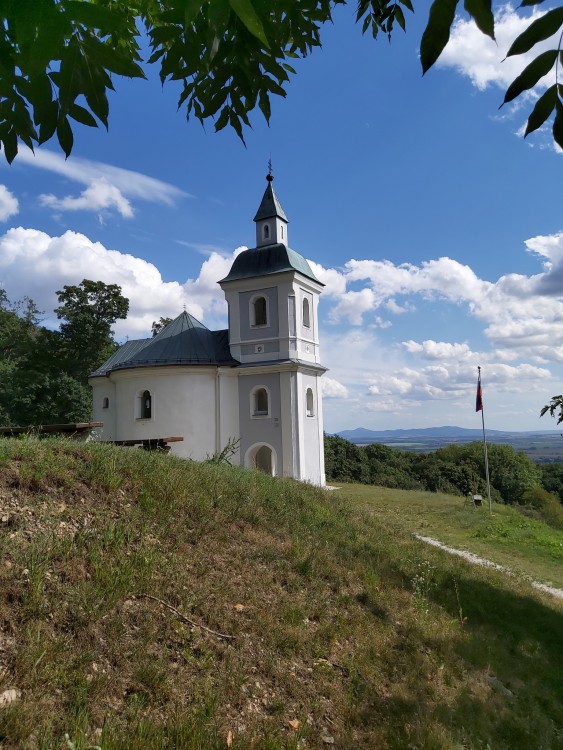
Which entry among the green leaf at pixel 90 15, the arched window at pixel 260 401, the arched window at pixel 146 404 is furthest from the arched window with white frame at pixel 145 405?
the green leaf at pixel 90 15

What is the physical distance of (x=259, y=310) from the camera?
2339 cm

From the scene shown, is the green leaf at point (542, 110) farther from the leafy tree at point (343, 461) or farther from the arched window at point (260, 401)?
the leafy tree at point (343, 461)

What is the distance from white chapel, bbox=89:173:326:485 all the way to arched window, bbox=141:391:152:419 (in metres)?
0.05

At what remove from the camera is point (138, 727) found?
3273mm

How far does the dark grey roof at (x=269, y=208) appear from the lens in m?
24.4

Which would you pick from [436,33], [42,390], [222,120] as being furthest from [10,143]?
[42,390]

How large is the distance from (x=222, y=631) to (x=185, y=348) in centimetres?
1894

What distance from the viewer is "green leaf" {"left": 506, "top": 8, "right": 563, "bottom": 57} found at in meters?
1.26

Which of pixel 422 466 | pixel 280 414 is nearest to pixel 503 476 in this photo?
pixel 422 466

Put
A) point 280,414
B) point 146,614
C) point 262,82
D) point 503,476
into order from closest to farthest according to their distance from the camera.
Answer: point 262,82 → point 146,614 → point 280,414 → point 503,476

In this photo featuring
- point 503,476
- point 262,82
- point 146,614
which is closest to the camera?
point 262,82

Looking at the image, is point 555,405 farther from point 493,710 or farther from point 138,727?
point 138,727

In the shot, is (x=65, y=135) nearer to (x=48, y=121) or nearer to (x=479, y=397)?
(x=48, y=121)

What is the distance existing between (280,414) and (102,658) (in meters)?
18.0
